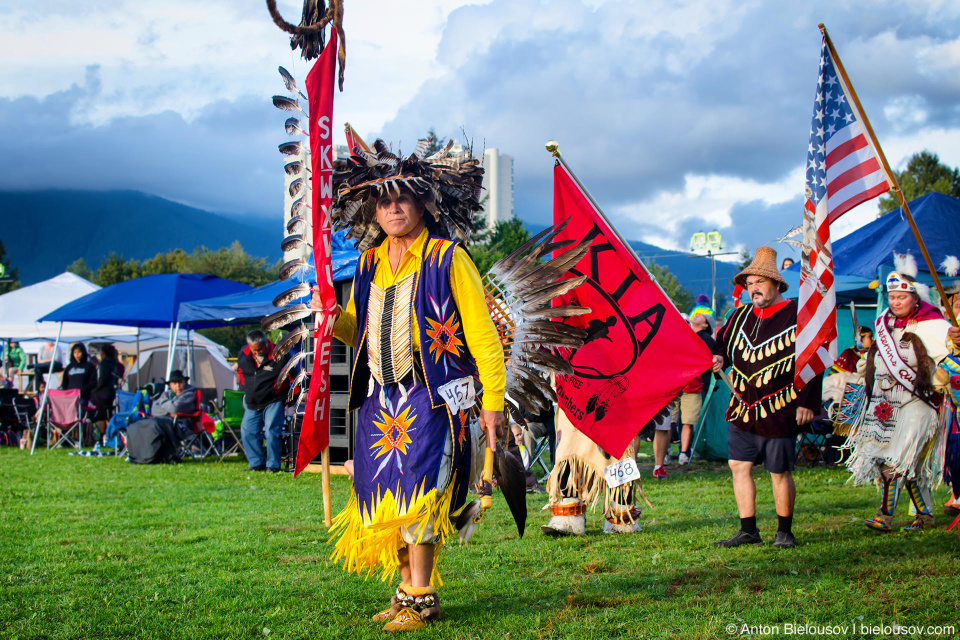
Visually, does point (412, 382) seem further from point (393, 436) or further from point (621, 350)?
point (621, 350)

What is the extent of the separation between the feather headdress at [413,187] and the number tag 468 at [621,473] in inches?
94.1

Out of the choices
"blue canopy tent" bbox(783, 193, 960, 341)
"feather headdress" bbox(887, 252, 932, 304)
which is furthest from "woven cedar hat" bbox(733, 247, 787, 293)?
"blue canopy tent" bbox(783, 193, 960, 341)

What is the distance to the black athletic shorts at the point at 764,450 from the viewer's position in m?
5.01

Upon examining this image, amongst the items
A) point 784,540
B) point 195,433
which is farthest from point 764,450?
point 195,433

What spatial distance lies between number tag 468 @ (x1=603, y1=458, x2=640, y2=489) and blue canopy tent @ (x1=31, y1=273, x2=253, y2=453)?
8.29 meters

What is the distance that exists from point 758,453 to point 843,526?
1221 millimetres

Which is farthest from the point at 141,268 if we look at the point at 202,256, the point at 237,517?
the point at 237,517

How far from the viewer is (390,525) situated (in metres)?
3.22

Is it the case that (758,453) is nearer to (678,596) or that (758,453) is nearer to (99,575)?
(678,596)

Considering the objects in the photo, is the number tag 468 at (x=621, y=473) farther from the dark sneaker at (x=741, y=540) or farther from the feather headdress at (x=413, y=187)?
the feather headdress at (x=413, y=187)

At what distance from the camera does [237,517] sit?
625cm

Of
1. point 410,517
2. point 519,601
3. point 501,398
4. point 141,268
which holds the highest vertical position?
point 141,268

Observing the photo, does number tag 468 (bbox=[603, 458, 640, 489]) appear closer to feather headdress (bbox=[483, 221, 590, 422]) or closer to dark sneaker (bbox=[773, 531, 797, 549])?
dark sneaker (bbox=[773, 531, 797, 549])

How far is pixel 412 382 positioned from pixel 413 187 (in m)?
0.84
